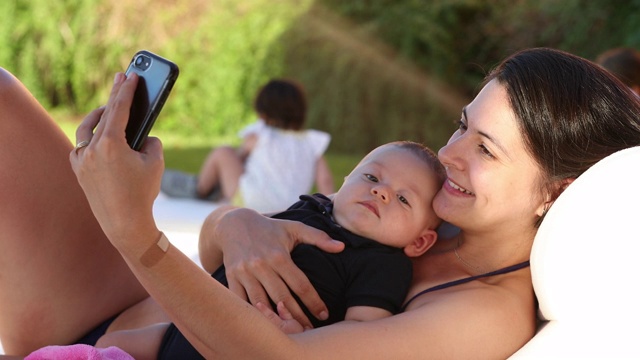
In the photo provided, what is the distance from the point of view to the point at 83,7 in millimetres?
11680

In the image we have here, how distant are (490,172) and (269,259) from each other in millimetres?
548

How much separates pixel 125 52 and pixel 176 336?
410 inches

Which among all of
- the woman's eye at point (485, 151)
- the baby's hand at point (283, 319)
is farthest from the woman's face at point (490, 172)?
the baby's hand at point (283, 319)

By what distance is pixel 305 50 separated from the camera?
10898 mm

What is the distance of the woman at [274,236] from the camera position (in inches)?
54.6

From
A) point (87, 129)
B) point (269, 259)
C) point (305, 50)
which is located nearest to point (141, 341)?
point (269, 259)

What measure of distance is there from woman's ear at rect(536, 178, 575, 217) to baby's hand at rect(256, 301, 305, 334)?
62 centimetres

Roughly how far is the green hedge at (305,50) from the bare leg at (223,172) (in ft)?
14.0

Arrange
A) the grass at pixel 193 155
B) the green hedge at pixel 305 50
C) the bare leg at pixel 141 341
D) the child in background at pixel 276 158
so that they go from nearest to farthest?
1. the bare leg at pixel 141 341
2. the child in background at pixel 276 158
3. the grass at pixel 193 155
4. the green hedge at pixel 305 50

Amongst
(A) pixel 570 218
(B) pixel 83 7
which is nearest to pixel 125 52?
(B) pixel 83 7

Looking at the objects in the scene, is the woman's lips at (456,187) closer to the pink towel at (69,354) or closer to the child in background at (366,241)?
the child in background at (366,241)

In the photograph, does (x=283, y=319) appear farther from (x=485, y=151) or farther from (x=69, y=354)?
(x=485, y=151)

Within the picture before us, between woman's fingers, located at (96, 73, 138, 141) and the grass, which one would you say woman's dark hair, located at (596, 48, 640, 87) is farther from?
woman's fingers, located at (96, 73, 138, 141)

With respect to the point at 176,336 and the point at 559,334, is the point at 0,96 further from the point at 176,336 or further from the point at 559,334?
the point at 559,334
